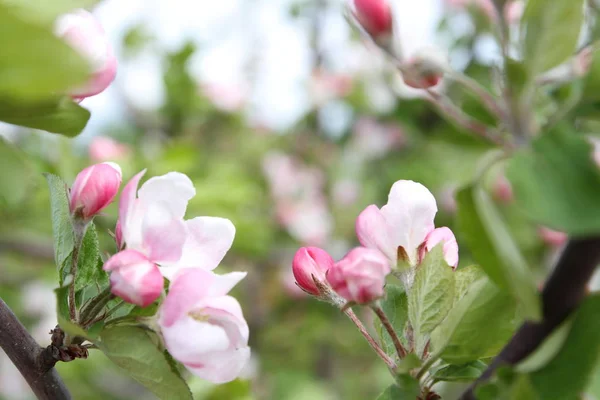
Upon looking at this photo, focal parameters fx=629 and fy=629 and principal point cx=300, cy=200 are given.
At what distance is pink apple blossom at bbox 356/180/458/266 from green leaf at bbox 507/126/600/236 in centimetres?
17

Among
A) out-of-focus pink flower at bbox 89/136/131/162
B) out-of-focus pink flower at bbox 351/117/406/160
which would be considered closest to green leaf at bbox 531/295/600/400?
out-of-focus pink flower at bbox 89/136/131/162

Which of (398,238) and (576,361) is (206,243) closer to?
(398,238)

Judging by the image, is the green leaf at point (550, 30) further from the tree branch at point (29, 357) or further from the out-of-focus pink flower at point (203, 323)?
the tree branch at point (29, 357)

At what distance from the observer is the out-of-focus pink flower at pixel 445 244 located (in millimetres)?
647

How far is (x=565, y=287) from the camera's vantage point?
1.54 feet

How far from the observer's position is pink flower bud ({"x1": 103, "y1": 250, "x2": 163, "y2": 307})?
1.77 feet

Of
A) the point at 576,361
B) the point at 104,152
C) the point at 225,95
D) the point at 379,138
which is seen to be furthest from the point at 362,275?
the point at 225,95

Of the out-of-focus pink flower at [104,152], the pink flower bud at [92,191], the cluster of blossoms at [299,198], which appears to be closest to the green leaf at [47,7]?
the pink flower bud at [92,191]

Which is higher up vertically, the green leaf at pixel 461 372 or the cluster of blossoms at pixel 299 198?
the cluster of blossoms at pixel 299 198

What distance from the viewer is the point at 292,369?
2.75m

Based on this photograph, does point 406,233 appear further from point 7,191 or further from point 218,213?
point 218,213

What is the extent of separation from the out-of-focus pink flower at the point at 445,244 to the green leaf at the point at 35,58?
16.1 inches

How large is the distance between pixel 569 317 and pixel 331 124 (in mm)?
2833

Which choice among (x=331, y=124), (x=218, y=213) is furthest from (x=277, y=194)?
(x=218, y=213)
